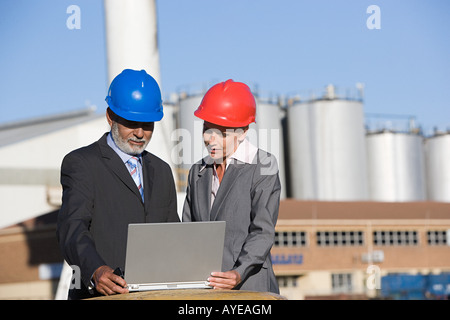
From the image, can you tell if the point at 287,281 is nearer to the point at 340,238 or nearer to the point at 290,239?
the point at 290,239

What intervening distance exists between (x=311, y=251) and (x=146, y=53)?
121 feet

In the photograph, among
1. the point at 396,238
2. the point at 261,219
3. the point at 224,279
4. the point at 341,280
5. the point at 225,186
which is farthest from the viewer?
the point at 396,238

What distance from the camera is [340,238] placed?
49281mm

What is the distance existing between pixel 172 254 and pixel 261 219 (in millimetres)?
854

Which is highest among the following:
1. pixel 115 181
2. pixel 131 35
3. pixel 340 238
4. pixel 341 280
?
pixel 131 35

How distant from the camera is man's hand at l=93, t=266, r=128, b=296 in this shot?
11.3 ft

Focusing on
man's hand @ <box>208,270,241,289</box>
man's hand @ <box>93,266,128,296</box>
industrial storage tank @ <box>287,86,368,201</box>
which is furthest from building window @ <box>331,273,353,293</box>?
man's hand @ <box>93,266,128,296</box>

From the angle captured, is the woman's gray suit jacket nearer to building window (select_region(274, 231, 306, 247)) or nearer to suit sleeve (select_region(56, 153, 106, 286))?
suit sleeve (select_region(56, 153, 106, 286))

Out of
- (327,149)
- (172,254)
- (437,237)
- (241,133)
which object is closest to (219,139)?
(241,133)

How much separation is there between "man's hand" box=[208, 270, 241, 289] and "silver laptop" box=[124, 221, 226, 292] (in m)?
0.03

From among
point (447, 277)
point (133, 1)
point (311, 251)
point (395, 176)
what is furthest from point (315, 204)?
point (133, 1)
